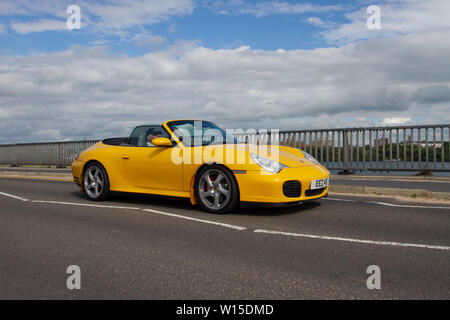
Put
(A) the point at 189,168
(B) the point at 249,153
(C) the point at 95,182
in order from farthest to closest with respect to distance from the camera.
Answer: (C) the point at 95,182 → (A) the point at 189,168 → (B) the point at 249,153

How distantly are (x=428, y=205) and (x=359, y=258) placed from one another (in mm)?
3779

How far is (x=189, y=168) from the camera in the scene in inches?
261

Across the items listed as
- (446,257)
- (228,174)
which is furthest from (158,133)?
(446,257)

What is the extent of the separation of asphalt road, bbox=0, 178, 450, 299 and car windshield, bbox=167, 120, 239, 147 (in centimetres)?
113

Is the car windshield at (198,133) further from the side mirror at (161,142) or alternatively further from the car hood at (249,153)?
the car hood at (249,153)

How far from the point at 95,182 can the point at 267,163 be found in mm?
3694

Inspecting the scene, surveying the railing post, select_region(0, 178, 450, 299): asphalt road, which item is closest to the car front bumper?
select_region(0, 178, 450, 299): asphalt road

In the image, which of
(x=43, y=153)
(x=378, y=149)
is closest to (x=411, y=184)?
(x=378, y=149)

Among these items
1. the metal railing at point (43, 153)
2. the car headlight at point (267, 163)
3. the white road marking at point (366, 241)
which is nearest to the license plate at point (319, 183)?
the car headlight at point (267, 163)

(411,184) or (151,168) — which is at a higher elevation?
(151,168)

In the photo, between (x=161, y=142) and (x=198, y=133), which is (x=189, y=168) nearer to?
(x=161, y=142)

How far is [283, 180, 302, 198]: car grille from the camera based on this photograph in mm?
5965

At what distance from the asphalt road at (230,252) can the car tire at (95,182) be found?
29.8 inches
